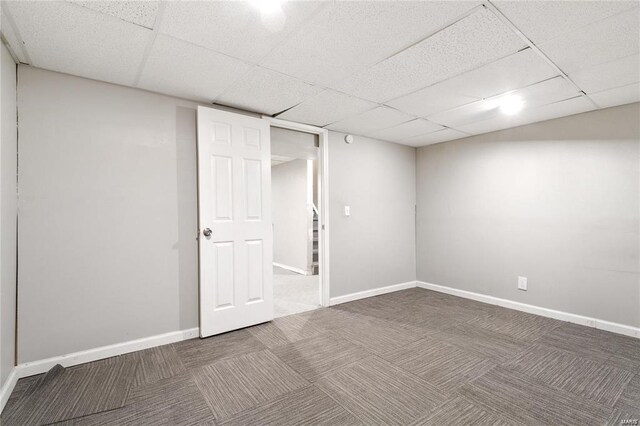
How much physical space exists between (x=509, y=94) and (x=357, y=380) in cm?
269

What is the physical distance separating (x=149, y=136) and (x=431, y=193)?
376cm

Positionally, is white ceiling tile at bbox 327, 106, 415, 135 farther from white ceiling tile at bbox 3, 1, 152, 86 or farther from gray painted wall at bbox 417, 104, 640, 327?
white ceiling tile at bbox 3, 1, 152, 86

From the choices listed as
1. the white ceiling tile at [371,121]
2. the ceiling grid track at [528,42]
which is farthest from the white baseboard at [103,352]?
the ceiling grid track at [528,42]

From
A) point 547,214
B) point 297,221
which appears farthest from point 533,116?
point 297,221

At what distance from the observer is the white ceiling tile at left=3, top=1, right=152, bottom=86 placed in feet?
5.19

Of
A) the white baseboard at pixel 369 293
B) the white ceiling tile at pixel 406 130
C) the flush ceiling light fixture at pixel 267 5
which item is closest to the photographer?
the flush ceiling light fixture at pixel 267 5

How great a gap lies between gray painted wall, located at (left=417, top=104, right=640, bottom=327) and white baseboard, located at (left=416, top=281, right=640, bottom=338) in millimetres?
57

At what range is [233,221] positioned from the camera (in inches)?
116

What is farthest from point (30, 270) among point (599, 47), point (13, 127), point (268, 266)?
point (599, 47)

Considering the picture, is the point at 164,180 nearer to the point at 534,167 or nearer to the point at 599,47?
the point at 599,47

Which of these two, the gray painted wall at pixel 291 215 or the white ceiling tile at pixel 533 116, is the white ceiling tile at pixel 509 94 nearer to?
the white ceiling tile at pixel 533 116

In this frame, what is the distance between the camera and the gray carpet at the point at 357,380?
1727 mm

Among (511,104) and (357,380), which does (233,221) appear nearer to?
(357,380)

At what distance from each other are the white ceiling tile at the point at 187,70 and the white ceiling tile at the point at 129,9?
0.16 m
